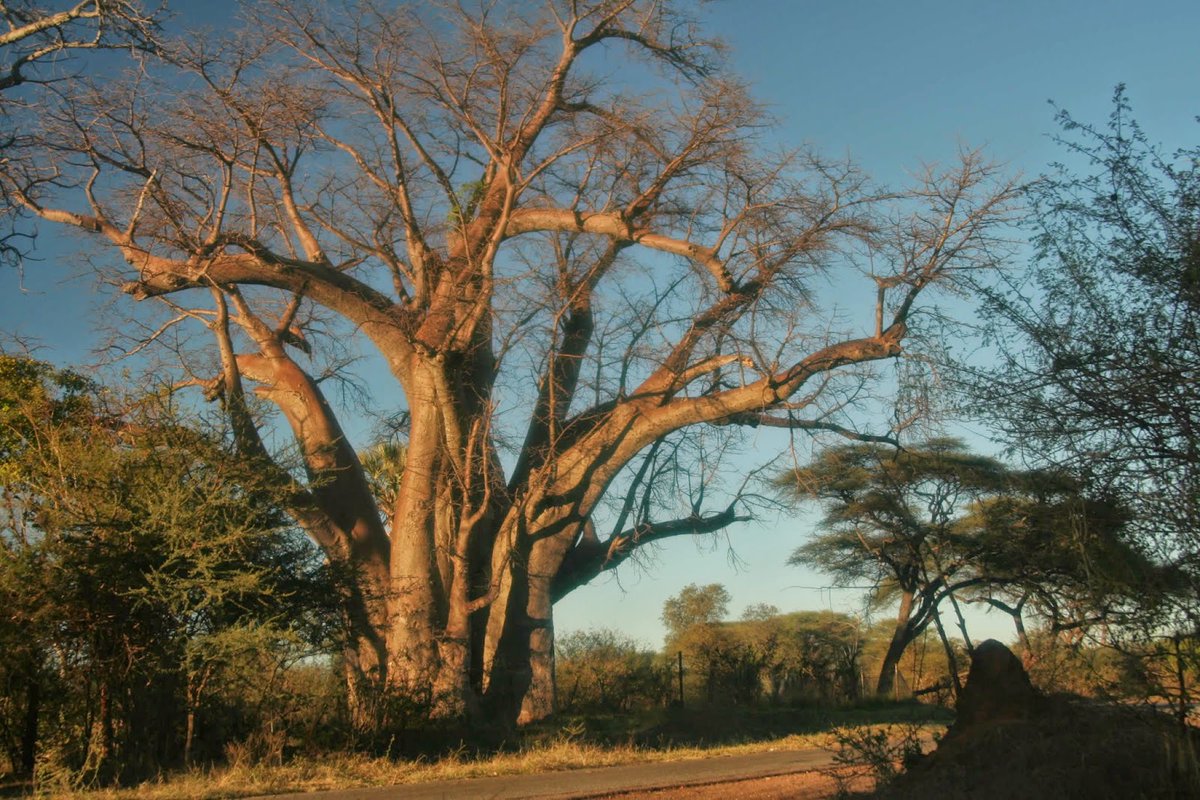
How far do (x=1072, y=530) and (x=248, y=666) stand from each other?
24.2ft

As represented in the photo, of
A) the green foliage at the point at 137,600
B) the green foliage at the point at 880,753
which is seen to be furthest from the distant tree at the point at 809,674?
the green foliage at the point at 880,753

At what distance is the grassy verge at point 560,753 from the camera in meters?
8.02

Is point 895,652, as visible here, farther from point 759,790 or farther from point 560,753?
point 759,790

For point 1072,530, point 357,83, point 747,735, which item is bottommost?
point 747,735

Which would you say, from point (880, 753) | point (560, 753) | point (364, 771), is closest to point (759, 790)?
point (880, 753)

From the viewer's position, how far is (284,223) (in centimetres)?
1531

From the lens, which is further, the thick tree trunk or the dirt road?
the thick tree trunk

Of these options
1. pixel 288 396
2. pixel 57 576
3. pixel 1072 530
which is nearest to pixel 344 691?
pixel 57 576

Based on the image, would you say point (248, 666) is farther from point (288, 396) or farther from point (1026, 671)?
point (1026, 671)

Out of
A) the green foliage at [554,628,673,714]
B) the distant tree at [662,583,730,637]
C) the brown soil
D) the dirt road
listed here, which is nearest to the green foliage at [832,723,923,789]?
the brown soil

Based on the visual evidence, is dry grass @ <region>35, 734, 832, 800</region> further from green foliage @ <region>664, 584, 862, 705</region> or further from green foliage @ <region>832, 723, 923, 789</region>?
green foliage @ <region>664, 584, 862, 705</region>

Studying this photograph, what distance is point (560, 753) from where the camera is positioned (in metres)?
10.6

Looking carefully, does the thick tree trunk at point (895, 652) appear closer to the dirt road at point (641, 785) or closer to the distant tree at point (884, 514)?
the distant tree at point (884, 514)

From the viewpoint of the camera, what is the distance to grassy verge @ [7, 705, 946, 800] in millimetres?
8023
